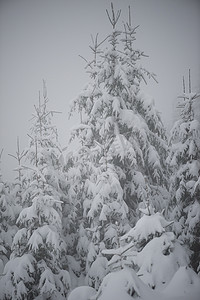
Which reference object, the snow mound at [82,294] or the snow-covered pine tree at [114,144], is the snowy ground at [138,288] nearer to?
the snow mound at [82,294]

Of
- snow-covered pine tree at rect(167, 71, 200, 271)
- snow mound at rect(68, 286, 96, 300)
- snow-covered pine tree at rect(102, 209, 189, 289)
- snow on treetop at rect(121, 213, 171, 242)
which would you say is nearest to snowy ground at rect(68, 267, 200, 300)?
snow mound at rect(68, 286, 96, 300)

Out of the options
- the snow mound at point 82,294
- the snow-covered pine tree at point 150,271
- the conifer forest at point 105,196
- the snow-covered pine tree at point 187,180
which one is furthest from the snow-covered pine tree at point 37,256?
the snow-covered pine tree at point 187,180

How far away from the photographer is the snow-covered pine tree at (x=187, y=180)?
1114 centimetres

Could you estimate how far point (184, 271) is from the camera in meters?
6.24

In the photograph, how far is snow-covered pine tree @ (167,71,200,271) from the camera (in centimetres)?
1114

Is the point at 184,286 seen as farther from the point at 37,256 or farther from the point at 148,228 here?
the point at 37,256

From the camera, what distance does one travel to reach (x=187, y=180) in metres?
11.9

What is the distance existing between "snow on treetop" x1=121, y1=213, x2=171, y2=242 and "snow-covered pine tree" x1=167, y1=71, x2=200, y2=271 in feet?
10.1

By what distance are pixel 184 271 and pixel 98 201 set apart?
21.8 ft

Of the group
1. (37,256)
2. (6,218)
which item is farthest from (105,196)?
(6,218)

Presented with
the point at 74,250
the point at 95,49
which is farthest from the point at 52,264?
the point at 95,49

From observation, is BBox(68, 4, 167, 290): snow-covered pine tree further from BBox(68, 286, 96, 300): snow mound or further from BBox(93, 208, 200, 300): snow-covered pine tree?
BBox(68, 286, 96, 300): snow mound

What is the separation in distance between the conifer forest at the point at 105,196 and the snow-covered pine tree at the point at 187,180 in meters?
0.04

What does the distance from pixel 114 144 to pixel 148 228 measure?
5.81 m
